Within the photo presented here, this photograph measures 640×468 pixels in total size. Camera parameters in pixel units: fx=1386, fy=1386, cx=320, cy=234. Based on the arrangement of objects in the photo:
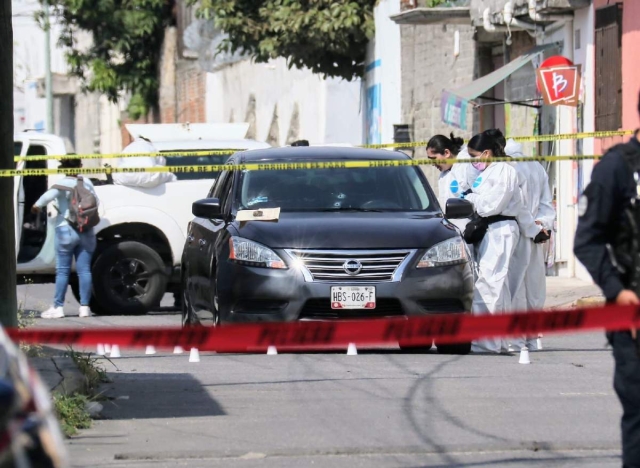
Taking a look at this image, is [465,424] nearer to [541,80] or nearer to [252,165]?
[252,165]

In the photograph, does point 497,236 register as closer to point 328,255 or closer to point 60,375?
point 328,255

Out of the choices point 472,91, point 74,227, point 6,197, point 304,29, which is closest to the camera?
point 6,197

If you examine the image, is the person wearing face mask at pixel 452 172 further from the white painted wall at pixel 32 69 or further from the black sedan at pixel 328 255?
the white painted wall at pixel 32 69

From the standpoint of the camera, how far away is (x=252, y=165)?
1108 centimetres

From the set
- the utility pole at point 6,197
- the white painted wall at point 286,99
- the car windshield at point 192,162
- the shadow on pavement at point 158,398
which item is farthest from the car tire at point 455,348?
the white painted wall at point 286,99

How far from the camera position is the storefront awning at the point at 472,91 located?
19875mm

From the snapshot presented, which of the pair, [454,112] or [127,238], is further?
[454,112]

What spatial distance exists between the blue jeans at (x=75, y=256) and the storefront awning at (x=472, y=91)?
7.37 meters

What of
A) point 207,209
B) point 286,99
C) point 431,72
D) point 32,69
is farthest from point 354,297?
point 32,69

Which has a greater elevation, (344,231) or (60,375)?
(344,231)

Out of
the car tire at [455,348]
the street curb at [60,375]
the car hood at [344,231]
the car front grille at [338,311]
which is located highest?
the car hood at [344,231]

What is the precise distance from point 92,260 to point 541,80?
629cm

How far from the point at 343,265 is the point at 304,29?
1646cm

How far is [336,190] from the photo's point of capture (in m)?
11.0
